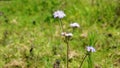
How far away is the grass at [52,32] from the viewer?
3.96 meters

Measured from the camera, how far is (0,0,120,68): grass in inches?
156

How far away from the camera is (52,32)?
5074 millimetres

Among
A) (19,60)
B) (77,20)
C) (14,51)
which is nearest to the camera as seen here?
(19,60)

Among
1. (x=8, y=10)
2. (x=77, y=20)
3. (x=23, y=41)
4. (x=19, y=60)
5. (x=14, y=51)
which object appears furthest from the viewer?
(x=8, y=10)

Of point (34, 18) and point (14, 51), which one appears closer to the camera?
point (14, 51)

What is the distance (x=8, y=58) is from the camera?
4051 millimetres

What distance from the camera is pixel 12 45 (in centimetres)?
438

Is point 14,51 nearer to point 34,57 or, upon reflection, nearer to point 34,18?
point 34,57

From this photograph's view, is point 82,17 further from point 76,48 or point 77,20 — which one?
point 76,48

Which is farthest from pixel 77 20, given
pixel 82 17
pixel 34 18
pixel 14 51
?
pixel 14 51

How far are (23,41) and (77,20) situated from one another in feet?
4.01

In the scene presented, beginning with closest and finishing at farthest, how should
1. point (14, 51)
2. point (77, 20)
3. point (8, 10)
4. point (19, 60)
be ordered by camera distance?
1. point (19, 60)
2. point (14, 51)
3. point (77, 20)
4. point (8, 10)

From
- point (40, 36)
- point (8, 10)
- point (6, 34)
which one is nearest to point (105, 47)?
point (40, 36)

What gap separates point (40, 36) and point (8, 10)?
5.25 feet
